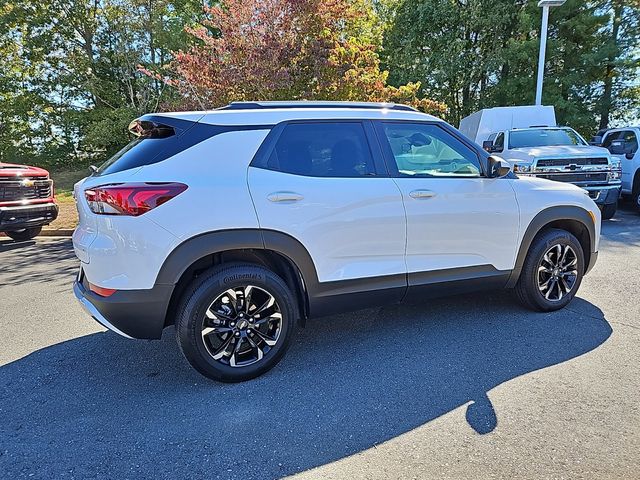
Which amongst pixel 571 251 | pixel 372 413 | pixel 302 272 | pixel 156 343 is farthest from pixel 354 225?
pixel 571 251

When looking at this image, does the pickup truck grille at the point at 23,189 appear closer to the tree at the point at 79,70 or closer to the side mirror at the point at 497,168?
the side mirror at the point at 497,168

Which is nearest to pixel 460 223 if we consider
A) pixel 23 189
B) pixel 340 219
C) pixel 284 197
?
pixel 340 219

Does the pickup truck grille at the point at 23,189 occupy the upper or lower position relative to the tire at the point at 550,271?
upper

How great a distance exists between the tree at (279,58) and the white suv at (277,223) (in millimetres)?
6059

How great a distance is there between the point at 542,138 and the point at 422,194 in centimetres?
791

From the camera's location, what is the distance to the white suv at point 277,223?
280cm

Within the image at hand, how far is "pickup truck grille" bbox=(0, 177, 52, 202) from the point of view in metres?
6.97

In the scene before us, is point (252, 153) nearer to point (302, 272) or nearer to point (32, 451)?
point (302, 272)

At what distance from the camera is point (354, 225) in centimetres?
321

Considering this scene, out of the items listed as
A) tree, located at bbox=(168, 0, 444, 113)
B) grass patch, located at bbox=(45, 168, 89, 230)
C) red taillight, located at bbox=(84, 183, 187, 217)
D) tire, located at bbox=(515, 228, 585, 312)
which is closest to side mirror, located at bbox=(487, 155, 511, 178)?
tire, located at bbox=(515, 228, 585, 312)

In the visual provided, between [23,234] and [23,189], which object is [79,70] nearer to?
[23,234]

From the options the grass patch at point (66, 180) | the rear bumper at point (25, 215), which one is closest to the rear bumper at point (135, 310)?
the rear bumper at point (25, 215)

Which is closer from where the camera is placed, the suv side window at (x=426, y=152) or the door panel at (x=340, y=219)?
the door panel at (x=340, y=219)

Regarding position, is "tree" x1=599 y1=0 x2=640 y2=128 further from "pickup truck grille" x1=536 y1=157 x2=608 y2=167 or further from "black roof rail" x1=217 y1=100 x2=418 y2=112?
"black roof rail" x1=217 y1=100 x2=418 y2=112
